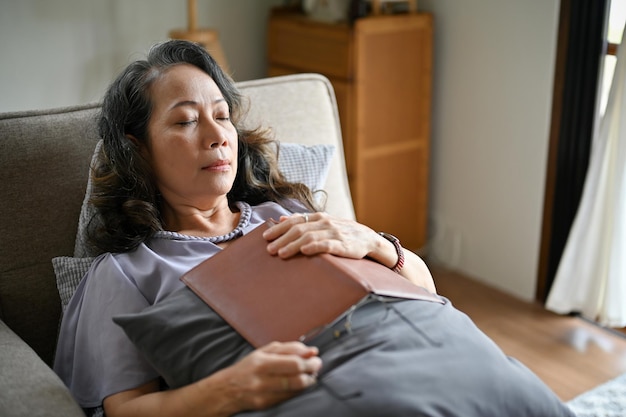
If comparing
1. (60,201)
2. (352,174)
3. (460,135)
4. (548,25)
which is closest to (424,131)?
(460,135)

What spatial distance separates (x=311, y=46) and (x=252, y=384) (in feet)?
6.65

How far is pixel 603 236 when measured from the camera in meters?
2.46

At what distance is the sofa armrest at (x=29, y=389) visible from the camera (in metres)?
1.13

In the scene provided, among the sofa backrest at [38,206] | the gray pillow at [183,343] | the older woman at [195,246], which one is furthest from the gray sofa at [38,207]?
the gray pillow at [183,343]

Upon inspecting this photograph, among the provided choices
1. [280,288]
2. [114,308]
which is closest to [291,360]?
[280,288]

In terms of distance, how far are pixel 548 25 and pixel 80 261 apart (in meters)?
1.78

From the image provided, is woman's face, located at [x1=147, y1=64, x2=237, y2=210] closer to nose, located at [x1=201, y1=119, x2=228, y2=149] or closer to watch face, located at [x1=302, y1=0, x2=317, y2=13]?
nose, located at [x1=201, y1=119, x2=228, y2=149]

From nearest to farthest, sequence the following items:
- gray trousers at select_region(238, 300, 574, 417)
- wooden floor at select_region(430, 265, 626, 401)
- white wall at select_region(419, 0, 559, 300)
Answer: gray trousers at select_region(238, 300, 574, 417), wooden floor at select_region(430, 265, 626, 401), white wall at select_region(419, 0, 559, 300)

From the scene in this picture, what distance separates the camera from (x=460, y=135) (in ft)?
9.68

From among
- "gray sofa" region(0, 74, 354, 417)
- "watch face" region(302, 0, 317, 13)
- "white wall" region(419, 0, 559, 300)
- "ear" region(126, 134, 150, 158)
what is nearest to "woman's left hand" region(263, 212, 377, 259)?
"ear" region(126, 134, 150, 158)

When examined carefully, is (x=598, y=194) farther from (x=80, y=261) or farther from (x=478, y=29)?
(x=80, y=261)

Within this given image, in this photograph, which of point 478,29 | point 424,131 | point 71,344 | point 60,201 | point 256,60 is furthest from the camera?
point 256,60

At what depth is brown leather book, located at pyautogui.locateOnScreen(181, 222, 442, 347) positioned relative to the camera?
3.76 feet

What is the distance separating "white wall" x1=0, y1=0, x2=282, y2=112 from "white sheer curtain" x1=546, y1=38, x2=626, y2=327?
1612mm
